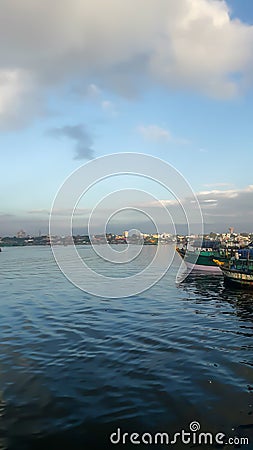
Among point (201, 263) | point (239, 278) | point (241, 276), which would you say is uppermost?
point (241, 276)

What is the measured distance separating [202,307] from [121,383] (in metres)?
19.5

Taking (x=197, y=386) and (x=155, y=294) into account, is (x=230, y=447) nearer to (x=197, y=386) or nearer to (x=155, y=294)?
(x=197, y=386)

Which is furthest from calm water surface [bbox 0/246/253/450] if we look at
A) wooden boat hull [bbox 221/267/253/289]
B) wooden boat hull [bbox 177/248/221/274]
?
wooden boat hull [bbox 177/248/221/274]

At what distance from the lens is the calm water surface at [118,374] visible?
10461mm

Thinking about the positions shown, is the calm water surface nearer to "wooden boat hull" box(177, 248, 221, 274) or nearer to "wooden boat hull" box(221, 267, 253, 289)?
"wooden boat hull" box(221, 267, 253, 289)

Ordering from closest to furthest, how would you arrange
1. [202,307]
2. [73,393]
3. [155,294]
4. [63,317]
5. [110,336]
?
1. [73,393]
2. [110,336]
3. [63,317]
4. [202,307]
5. [155,294]

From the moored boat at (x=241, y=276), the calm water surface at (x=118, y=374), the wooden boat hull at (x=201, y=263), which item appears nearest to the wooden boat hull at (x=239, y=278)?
the moored boat at (x=241, y=276)

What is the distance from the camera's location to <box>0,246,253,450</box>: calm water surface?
10461 millimetres

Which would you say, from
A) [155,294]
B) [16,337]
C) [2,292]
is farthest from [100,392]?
[2,292]

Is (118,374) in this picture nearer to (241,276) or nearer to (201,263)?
(241,276)

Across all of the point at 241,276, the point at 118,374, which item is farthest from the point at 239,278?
the point at 118,374

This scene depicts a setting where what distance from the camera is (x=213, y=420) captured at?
1077cm

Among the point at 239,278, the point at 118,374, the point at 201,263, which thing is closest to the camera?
the point at 118,374

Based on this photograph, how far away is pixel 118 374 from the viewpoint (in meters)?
14.6
